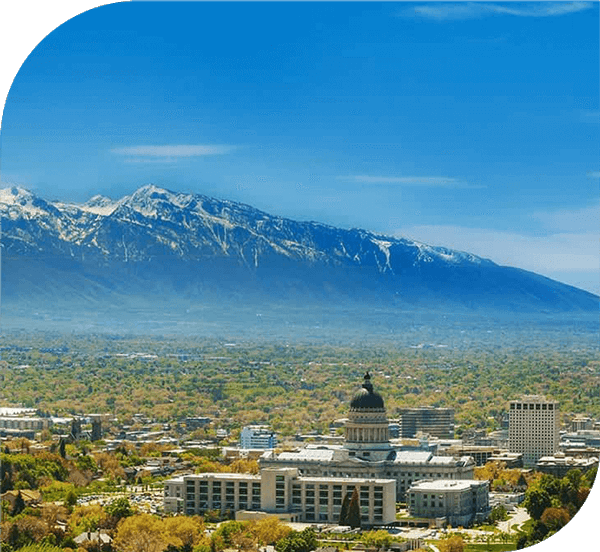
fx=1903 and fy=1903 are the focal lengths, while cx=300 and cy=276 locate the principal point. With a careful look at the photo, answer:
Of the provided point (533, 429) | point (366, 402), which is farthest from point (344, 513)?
point (533, 429)

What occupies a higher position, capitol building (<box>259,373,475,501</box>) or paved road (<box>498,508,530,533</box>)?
capitol building (<box>259,373,475,501</box>)

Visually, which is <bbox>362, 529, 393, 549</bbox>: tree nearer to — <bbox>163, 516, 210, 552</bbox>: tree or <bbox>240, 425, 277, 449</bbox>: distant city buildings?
<bbox>163, 516, 210, 552</bbox>: tree

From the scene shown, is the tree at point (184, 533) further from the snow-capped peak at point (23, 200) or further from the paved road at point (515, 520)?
the snow-capped peak at point (23, 200)

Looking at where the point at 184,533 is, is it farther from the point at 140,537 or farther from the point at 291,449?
the point at 291,449

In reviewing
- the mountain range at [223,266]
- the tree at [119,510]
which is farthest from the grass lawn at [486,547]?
the mountain range at [223,266]

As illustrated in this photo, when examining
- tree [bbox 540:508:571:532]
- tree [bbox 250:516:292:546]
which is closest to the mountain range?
tree [bbox 540:508:571:532]

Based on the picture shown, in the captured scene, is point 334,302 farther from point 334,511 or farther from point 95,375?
point 334,511
